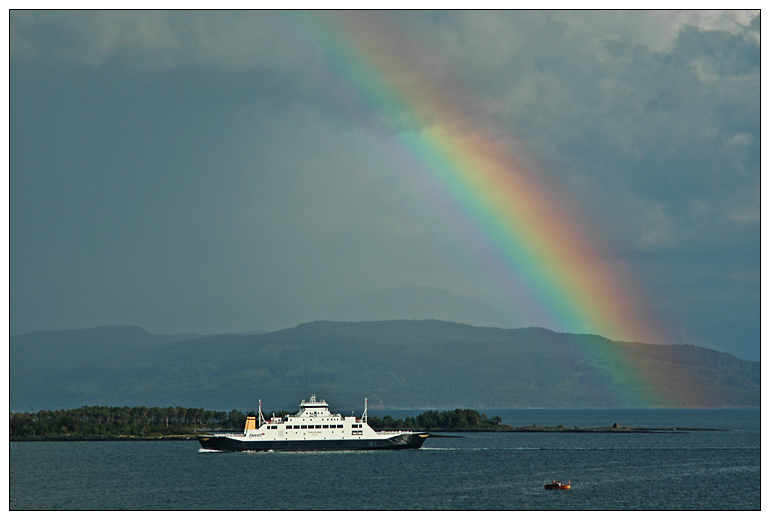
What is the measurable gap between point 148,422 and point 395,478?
10677 centimetres

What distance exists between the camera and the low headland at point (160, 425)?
493 feet

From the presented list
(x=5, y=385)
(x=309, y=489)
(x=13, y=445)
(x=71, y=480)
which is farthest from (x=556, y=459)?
(x=13, y=445)

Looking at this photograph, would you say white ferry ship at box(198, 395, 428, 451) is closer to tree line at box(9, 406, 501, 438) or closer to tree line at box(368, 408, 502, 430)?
tree line at box(9, 406, 501, 438)

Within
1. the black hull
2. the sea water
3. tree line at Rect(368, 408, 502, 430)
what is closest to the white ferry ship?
the black hull

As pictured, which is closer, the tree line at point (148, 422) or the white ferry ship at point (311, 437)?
the white ferry ship at point (311, 437)

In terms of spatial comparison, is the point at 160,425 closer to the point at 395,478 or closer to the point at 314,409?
the point at 314,409

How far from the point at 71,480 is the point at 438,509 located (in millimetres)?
40143

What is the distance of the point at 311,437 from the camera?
111 m

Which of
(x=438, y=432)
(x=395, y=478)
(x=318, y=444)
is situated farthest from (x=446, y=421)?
(x=395, y=478)

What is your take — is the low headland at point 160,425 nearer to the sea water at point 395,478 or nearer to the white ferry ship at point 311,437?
the sea water at point 395,478

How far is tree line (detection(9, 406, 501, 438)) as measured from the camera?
15312 centimetres

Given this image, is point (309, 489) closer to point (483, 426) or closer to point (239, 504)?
point (239, 504)

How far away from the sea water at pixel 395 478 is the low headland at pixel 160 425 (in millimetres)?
22275

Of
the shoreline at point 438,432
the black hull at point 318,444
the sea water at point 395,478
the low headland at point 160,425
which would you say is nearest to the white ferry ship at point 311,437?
the black hull at point 318,444
